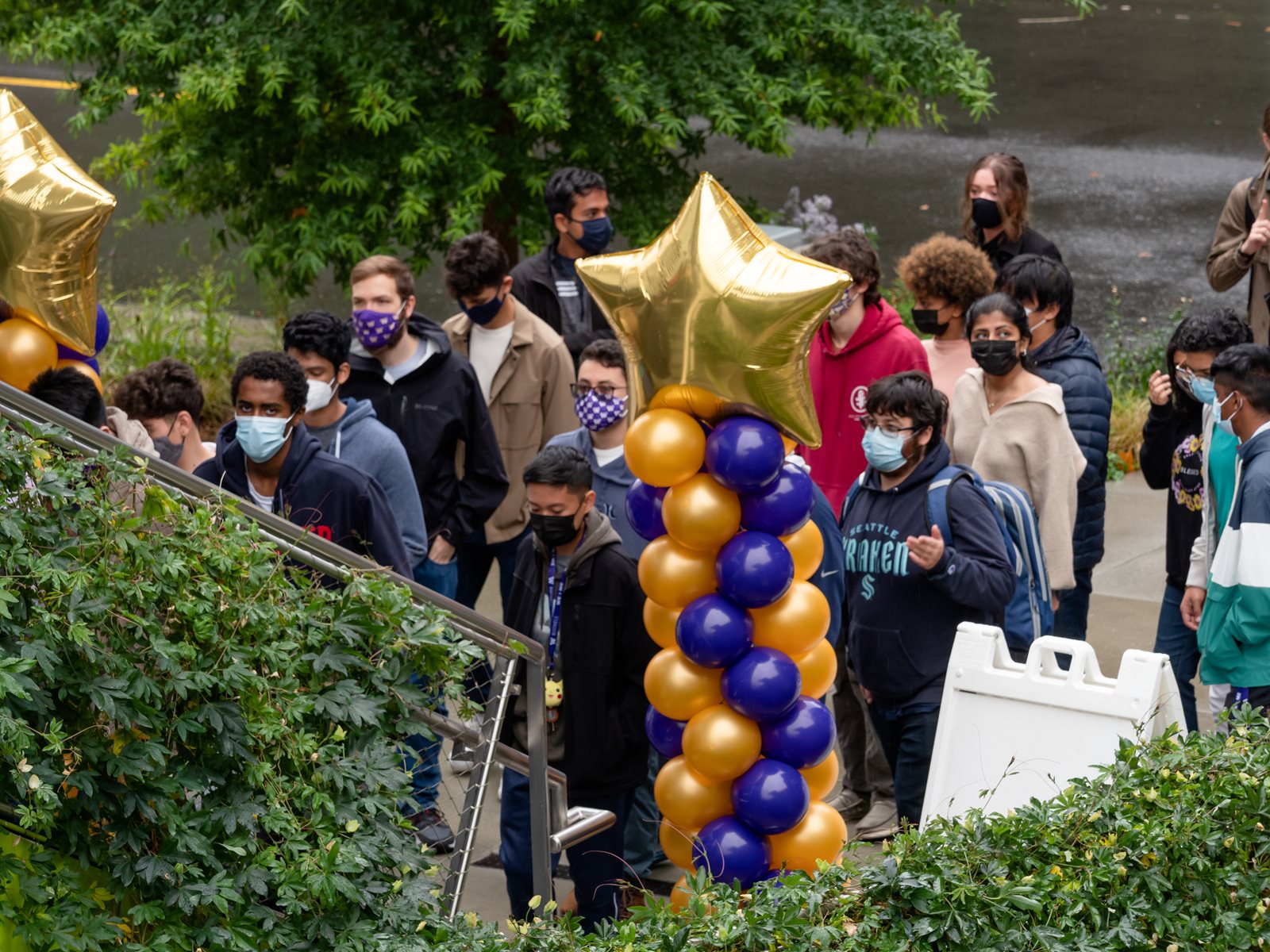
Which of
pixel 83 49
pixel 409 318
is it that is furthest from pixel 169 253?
pixel 409 318

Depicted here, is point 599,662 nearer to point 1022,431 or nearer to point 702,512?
point 702,512

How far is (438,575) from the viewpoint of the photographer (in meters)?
6.18

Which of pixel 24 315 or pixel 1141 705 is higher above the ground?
pixel 24 315

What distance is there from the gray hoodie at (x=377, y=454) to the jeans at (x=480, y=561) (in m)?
0.81

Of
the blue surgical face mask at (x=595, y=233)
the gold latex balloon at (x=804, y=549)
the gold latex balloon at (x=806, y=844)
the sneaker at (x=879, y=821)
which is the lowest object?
the sneaker at (x=879, y=821)

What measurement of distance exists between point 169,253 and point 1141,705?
11021 mm

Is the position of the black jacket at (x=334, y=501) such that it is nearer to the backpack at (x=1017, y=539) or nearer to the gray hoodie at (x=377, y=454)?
the gray hoodie at (x=377, y=454)

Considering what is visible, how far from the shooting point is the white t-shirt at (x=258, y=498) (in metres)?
5.23

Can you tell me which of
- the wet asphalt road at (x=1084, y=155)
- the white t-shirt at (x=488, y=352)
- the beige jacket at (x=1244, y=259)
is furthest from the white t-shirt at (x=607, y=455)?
the wet asphalt road at (x=1084, y=155)

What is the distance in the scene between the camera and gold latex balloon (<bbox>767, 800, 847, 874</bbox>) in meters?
4.55

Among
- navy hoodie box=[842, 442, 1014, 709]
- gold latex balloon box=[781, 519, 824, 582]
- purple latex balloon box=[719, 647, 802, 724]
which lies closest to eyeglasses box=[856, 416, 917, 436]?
navy hoodie box=[842, 442, 1014, 709]

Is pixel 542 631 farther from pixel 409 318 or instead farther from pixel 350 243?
pixel 350 243

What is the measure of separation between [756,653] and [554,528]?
31.5 inches

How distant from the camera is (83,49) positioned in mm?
8297
